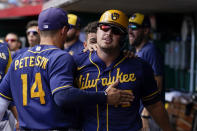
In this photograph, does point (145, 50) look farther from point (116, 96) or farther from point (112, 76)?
point (116, 96)

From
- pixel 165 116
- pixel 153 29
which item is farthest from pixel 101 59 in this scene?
pixel 153 29

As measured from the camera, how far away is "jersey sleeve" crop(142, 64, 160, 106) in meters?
3.05

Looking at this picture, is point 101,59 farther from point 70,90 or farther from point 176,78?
point 176,78

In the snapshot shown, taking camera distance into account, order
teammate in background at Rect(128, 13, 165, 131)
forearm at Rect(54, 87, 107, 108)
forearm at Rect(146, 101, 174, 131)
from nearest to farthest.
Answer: forearm at Rect(54, 87, 107, 108), forearm at Rect(146, 101, 174, 131), teammate in background at Rect(128, 13, 165, 131)

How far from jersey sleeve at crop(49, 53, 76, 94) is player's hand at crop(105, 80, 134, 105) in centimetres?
35

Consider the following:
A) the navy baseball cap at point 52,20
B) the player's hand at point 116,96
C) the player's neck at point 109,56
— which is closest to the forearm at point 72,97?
the player's hand at point 116,96

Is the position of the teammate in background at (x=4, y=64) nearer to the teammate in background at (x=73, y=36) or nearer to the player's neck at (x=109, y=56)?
the player's neck at (x=109, y=56)

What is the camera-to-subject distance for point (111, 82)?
9.62 ft

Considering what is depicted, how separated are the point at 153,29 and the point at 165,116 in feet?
22.1

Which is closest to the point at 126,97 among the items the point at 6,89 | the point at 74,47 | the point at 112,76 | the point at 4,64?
the point at 112,76

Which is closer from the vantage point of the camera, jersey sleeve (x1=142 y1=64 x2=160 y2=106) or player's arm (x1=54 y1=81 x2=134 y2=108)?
player's arm (x1=54 y1=81 x2=134 y2=108)

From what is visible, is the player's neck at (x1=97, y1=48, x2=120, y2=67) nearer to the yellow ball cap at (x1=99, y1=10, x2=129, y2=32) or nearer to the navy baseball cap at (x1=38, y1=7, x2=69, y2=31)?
the yellow ball cap at (x1=99, y1=10, x2=129, y2=32)

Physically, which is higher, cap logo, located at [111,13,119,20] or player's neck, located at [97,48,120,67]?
cap logo, located at [111,13,119,20]

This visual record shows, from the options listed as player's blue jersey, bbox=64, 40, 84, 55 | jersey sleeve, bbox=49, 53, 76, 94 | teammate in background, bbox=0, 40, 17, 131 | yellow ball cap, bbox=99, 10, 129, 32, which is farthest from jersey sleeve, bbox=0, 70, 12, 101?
player's blue jersey, bbox=64, 40, 84, 55
